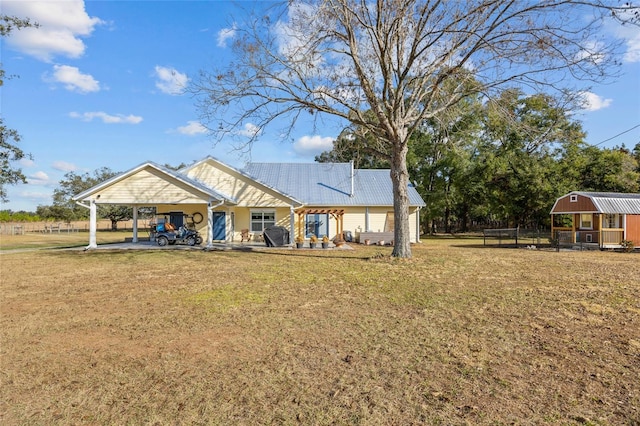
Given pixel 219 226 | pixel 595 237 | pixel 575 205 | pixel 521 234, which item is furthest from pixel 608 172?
pixel 219 226

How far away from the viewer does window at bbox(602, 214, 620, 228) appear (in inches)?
867

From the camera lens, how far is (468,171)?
3384 centimetres

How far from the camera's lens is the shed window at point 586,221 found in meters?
22.8

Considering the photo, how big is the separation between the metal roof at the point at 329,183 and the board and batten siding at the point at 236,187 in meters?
1.82

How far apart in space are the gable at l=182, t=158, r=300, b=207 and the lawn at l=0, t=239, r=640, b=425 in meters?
13.4

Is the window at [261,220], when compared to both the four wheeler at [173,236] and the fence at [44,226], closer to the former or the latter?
the four wheeler at [173,236]

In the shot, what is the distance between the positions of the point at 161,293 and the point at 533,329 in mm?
7381

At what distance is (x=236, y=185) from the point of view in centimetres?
2348

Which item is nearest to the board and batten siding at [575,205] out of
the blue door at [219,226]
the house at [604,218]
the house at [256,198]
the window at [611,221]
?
the house at [604,218]

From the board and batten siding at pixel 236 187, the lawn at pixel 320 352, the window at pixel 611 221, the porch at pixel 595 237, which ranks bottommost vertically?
the lawn at pixel 320 352

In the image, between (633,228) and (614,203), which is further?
(633,228)

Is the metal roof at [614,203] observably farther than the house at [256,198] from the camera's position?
Yes

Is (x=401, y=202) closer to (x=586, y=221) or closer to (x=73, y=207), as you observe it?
(x=586, y=221)

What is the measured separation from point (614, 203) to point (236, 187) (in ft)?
72.9
